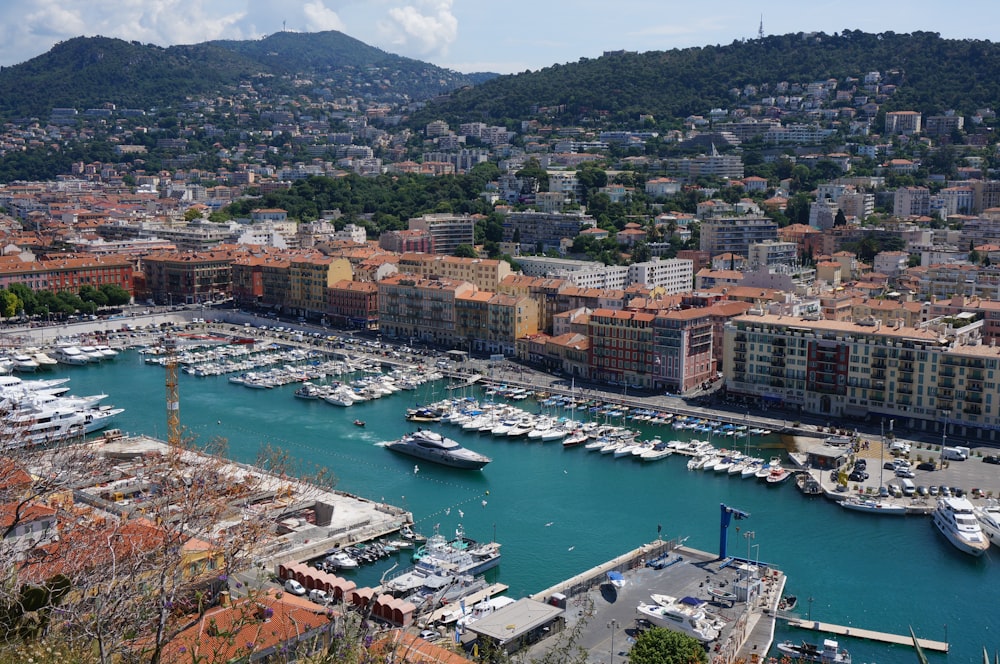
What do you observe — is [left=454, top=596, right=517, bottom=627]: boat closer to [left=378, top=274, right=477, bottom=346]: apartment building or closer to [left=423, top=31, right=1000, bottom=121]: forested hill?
[left=378, top=274, right=477, bottom=346]: apartment building

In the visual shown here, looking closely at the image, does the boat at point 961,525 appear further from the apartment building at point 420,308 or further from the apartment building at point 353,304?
the apartment building at point 353,304

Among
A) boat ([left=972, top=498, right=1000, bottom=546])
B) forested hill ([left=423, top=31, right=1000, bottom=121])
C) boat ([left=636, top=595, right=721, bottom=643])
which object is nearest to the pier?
boat ([left=636, top=595, right=721, bottom=643])

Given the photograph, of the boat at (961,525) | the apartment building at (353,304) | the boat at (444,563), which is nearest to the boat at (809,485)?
the boat at (961,525)

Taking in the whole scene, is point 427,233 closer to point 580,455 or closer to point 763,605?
point 580,455

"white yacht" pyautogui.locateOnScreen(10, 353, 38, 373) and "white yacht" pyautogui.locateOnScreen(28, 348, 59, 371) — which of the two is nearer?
"white yacht" pyautogui.locateOnScreen(10, 353, 38, 373)

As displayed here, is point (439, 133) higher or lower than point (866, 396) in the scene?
higher

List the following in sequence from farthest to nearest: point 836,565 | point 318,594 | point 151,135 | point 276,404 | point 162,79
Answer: point 162,79 → point 151,135 → point 276,404 → point 836,565 → point 318,594

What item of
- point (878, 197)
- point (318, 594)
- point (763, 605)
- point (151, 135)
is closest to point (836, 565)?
point (763, 605)
